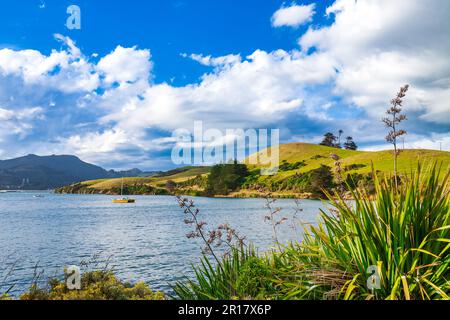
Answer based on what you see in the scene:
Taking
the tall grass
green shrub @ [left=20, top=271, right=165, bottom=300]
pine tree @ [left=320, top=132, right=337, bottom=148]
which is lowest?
green shrub @ [left=20, top=271, right=165, bottom=300]

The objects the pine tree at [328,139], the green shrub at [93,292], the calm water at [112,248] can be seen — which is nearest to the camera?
the green shrub at [93,292]

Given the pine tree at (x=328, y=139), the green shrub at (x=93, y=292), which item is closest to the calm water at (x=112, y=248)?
the green shrub at (x=93, y=292)

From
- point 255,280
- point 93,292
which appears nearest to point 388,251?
point 255,280

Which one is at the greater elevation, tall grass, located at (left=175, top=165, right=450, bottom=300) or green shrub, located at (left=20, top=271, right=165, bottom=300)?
tall grass, located at (left=175, top=165, right=450, bottom=300)

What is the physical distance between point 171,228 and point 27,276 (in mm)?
24682

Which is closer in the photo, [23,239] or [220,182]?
[23,239]

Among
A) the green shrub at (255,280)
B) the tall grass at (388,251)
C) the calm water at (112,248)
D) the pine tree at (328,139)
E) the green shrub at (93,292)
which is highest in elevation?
the pine tree at (328,139)

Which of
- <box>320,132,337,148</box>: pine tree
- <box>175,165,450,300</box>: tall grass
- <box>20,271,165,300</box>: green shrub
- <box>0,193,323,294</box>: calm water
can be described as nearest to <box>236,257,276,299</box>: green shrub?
<box>175,165,450,300</box>: tall grass

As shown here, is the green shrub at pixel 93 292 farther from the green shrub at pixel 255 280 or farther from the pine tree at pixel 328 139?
the pine tree at pixel 328 139

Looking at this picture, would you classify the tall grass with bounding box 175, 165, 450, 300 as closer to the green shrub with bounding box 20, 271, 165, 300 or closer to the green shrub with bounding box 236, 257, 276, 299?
the green shrub with bounding box 236, 257, 276, 299
